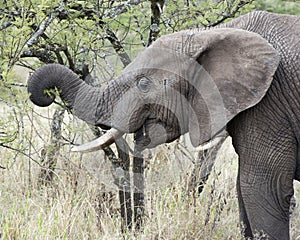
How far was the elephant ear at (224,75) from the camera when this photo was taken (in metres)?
4.23

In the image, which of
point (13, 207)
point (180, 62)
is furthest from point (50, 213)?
point (180, 62)

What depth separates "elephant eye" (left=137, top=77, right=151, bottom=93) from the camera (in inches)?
175

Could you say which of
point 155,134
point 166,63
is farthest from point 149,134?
point 166,63

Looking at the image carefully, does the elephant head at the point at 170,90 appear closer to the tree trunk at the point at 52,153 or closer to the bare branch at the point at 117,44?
the bare branch at the point at 117,44

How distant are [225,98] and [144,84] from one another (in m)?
0.56

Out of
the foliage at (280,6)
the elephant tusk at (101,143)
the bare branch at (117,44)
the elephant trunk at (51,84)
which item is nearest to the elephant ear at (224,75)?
the elephant tusk at (101,143)

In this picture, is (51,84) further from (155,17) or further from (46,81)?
(155,17)

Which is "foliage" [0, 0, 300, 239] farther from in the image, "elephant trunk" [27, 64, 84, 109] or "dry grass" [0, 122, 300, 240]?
"elephant trunk" [27, 64, 84, 109]

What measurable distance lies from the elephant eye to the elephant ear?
0.28 meters

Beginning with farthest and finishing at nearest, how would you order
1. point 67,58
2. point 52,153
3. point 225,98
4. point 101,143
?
point 52,153, point 67,58, point 101,143, point 225,98

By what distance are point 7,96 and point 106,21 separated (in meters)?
0.94

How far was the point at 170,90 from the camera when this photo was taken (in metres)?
4.44

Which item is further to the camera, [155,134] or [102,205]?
[102,205]

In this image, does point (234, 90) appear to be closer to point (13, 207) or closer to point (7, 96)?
point (7, 96)
